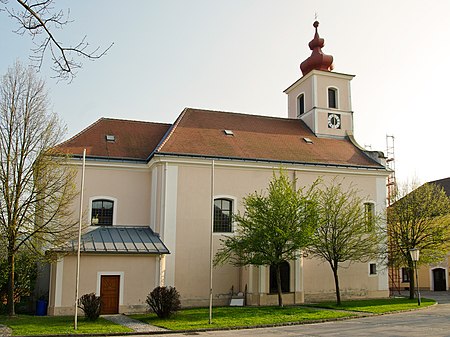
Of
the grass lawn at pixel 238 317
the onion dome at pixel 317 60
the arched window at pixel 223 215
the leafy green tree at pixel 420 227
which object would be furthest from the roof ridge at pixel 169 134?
the leafy green tree at pixel 420 227

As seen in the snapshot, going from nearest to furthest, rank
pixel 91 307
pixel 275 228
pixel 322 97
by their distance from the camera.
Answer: pixel 91 307, pixel 275 228, pixel 322 97

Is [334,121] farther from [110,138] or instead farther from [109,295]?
[109,295]

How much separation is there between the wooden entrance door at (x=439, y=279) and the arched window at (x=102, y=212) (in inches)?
1155

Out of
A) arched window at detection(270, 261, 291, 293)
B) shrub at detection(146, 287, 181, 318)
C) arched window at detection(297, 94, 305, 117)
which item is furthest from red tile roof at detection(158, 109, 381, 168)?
shrub at detection(146, 287, 181, 318)

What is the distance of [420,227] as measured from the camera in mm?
30203

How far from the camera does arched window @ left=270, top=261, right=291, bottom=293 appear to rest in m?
28.1

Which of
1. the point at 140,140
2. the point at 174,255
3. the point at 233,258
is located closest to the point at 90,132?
the point at 140,140

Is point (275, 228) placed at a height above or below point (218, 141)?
below

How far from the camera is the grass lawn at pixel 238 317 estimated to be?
19.8 metres

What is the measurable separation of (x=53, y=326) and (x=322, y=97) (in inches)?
967

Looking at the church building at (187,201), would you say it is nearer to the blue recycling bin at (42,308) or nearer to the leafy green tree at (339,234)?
the blue recycling bin at (42,308)

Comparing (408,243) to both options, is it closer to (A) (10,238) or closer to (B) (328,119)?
(B) (328,119)

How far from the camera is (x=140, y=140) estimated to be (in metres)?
31.1

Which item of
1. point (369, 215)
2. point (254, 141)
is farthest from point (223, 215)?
point (369, 215)
